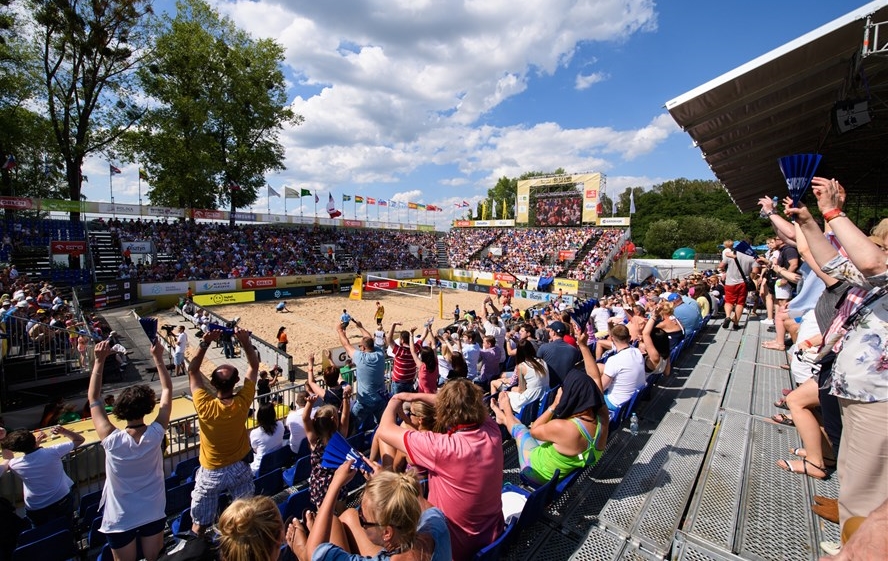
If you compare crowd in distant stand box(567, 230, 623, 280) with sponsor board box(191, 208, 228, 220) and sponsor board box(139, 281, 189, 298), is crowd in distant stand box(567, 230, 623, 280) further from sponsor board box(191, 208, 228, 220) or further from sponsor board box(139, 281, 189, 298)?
sponsor board box(191, 208, 228, 220)

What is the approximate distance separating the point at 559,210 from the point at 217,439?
141 ft

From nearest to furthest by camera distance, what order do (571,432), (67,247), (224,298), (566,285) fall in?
(571,432), (67,247), (224,298), (566,285)

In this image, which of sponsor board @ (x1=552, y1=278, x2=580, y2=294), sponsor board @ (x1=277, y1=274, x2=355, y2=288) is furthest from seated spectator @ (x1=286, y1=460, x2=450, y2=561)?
sponsor board @ (x1=552, y1=278, x2=580, y2=294)

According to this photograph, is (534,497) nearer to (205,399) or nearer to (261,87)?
(205,399)

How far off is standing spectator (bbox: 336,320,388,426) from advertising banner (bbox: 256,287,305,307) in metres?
24.7

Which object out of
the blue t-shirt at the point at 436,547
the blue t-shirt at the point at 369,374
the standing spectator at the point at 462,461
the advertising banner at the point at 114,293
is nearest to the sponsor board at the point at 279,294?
the advertising banner at the point at 114,293

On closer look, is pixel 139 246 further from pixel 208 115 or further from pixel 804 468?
pixel 804 468

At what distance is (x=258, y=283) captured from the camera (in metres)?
27.9

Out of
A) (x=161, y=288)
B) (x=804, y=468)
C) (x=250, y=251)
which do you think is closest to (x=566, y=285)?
(x=250, y=251)

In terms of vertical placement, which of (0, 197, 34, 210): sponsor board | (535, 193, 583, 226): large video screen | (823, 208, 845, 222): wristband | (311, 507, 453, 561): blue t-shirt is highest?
(535, 193, 583, 226): large video screen

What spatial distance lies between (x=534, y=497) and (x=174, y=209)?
33.4 meters

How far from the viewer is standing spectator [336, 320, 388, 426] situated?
5.05m

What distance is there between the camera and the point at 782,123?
8609mm

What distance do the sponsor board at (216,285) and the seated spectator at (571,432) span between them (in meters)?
27.6
